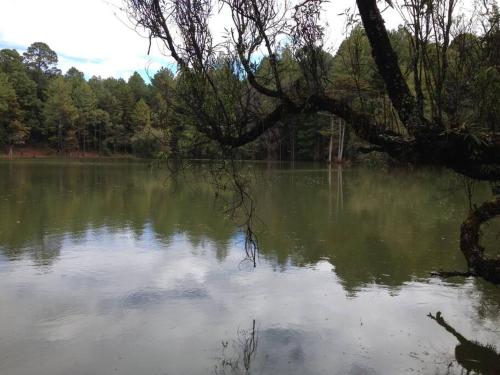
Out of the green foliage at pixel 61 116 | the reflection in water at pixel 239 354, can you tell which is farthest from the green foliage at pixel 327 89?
the green foliage at pixel 61 116

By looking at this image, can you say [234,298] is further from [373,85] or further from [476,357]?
[373,85]

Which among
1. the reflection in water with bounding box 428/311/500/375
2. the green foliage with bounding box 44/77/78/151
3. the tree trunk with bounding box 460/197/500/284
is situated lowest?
the reflection in water with bounding box 428/311/500/375

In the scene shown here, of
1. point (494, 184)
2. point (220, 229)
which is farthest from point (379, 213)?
point (494, 184)

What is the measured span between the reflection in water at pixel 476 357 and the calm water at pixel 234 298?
0.07 ft

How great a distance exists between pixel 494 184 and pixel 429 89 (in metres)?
1.33

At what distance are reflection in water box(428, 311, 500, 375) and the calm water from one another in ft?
0.07

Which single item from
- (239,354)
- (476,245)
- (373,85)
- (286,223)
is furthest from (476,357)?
(286,223)

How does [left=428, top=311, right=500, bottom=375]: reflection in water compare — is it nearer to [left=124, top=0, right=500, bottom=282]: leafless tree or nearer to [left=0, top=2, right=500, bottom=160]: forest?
[left=124, top=0, right=500, bottom=282]: leafless tree

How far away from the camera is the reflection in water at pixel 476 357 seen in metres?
4.36

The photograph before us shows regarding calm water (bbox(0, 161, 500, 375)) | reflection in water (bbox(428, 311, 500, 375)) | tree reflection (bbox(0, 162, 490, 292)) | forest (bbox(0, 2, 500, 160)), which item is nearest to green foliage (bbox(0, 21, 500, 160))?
forest (bbox(0, 2, 500, 160))

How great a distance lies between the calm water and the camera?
456 cm

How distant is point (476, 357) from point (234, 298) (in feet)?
9.77

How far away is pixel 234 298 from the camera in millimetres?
6309

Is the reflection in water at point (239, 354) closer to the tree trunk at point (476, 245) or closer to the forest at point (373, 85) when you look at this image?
the forest at point (373, 85)
